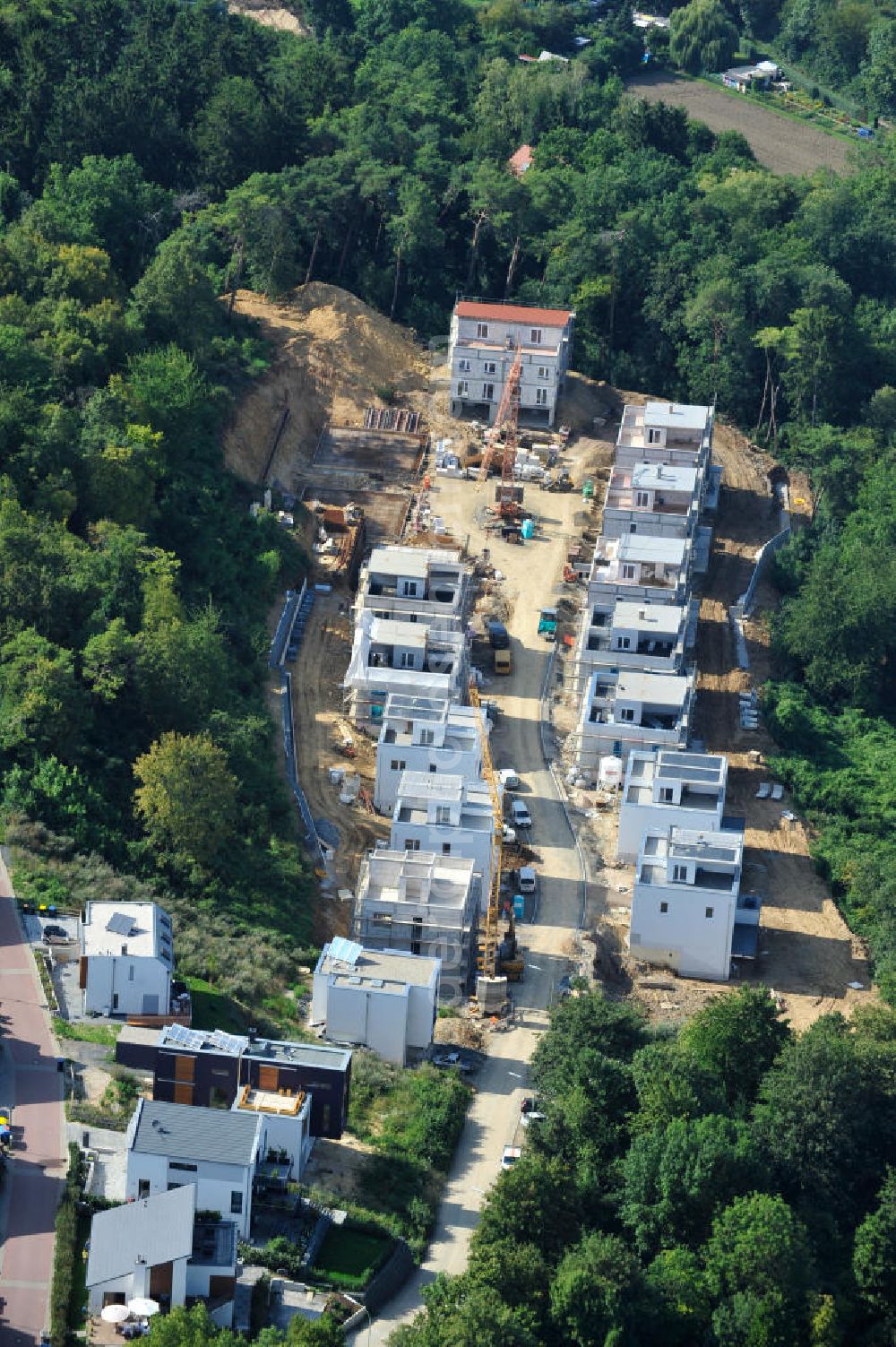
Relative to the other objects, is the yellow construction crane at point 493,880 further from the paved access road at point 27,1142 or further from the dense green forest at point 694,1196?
the paved access road at point 27,1142

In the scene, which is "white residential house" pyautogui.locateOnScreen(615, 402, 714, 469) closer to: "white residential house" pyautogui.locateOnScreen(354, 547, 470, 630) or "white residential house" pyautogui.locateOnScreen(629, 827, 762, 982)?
"white residential house" pyautogui.locateOnScreen(354, 547, 470, 630)

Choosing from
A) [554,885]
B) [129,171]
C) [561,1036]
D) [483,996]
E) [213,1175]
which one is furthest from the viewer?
[129,171]

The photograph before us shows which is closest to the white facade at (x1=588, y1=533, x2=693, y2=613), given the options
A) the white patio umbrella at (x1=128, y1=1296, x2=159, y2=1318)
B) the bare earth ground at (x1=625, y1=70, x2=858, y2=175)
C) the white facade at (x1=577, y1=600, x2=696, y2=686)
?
the white facade at (x1=577, y1=600, x2=696, y2=686)

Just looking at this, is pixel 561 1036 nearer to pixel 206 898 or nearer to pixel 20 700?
pixel 206 898

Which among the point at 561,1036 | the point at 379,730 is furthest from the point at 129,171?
the point at 561,1036

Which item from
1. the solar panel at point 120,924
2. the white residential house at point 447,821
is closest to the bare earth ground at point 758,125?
the white residential house at point 447,821

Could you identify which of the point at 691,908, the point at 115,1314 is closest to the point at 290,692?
the point at 691,908

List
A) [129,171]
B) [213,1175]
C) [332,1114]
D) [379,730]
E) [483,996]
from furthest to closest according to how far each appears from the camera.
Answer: [129,171] < [379,730] < [483,996] < [332,1114] < [213,1175]
